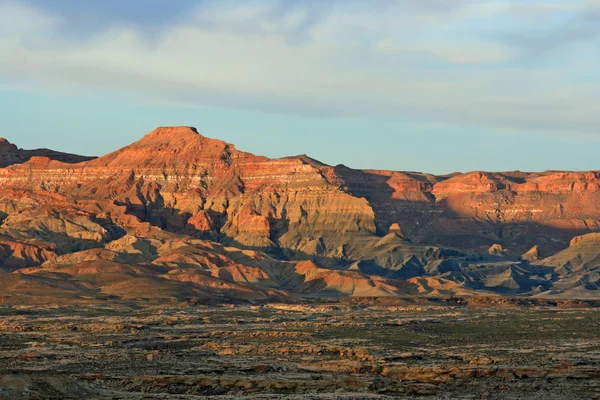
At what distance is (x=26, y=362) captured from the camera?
77875 mm

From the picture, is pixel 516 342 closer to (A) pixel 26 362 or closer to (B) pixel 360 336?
(B) pixel 360 336

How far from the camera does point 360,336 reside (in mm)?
109750

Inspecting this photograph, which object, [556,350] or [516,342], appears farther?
[516,342]

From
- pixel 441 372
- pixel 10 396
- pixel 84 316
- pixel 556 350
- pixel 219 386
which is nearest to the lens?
pixel 10 396

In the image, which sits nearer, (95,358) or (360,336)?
(95,358)

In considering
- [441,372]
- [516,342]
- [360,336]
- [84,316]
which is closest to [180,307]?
[84,316]

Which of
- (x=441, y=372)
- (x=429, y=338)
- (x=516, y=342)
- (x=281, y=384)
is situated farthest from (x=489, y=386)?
(x=429, y=338)

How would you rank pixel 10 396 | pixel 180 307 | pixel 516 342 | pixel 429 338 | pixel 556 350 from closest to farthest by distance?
pixel 10 396, pixel 556 350, pixel 516 342, pixel 429 338, pixel 180 307

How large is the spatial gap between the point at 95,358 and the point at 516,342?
3676cm

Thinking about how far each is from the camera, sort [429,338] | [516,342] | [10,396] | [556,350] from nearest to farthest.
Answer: [10,396], [556,350], [516,342], [429,338]

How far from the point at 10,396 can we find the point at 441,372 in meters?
26.2

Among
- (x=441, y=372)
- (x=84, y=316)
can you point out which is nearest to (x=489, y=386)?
(x=441, y=372)

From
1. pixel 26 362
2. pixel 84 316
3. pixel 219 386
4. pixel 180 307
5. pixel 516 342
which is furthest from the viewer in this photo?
pixel 180 307

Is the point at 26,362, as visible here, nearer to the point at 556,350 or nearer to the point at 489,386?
the point at 489,386
